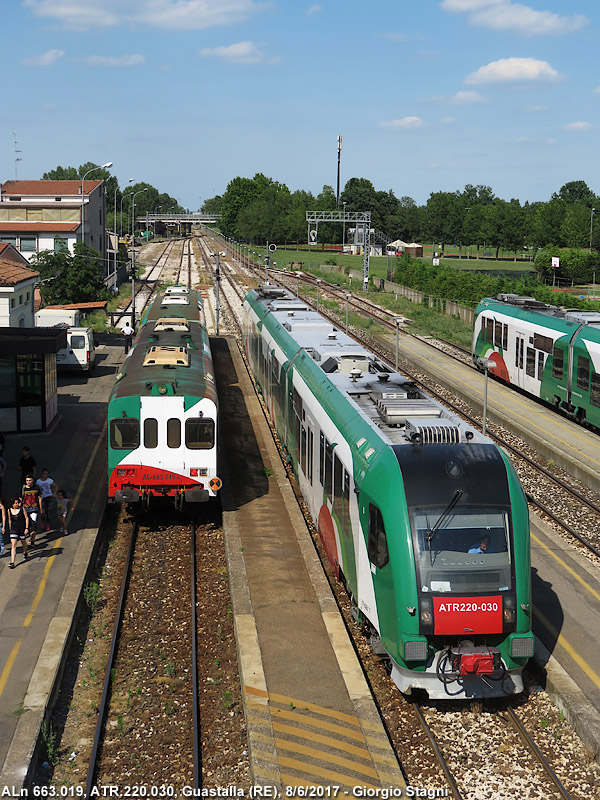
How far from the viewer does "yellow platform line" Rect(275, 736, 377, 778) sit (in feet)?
34.1

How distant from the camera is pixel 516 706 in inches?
482

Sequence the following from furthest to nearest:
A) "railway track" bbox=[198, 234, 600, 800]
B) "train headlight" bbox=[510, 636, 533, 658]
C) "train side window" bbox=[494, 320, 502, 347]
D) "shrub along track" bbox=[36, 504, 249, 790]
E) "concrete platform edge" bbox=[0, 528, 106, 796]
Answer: "train side window" bbox=[494, 320, 502, 347]
"train headlight" bbox=[510, 636, 533, 658]
"shrub along track" bbox=[36, 504, 249, 790]
"railway track" bbox=[198, 234, 600, 800]
"concrete platform edge" bbox=[0, 528, 106, 796]

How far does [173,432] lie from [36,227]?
165ft

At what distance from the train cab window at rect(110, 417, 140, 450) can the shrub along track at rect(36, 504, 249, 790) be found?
2.16 meters

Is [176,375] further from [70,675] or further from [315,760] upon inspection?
[315,760]

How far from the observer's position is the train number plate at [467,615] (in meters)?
11.0

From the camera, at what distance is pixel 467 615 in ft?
36.3

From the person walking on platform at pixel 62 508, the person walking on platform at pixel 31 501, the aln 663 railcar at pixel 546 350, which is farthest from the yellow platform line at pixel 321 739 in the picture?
the aln 663 railcar at pixel 546 350

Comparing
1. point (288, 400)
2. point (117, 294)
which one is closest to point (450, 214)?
point (117, 294)

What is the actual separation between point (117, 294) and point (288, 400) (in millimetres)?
48601

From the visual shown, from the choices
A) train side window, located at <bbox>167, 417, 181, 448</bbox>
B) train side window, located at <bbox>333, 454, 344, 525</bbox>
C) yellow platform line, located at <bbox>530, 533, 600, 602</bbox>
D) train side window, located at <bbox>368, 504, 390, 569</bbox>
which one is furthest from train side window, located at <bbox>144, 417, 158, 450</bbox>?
yellow platform line, located at <bbox>530, 533, 600, 602</bbox>

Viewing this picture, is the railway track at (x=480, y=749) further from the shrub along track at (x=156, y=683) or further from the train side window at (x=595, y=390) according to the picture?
the train side window at (x=595, y=390)

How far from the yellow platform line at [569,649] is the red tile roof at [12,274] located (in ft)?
78.9

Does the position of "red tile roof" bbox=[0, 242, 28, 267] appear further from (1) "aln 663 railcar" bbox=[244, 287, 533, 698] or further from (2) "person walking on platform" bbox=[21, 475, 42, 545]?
(1) "aln 663 railcar" bbox=[244, 287, 533, 698]
